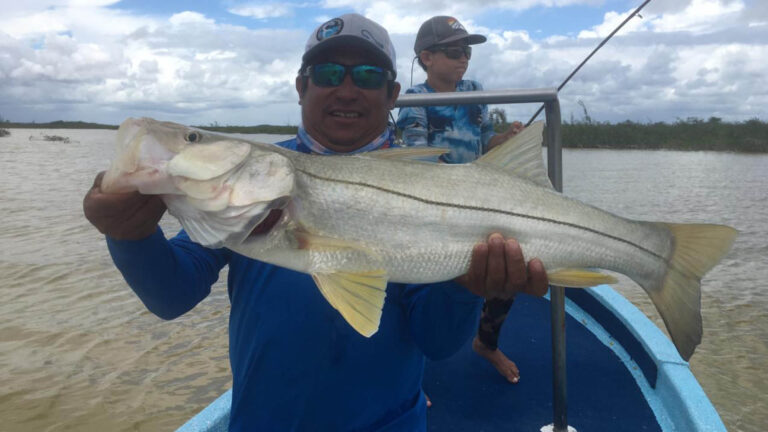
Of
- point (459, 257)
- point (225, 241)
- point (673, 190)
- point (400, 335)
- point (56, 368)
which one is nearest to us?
point (225, 241)

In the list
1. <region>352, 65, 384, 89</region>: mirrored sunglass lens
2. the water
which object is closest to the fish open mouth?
<region>352, 65, 384, 89</region>: mirrored sunglass lens

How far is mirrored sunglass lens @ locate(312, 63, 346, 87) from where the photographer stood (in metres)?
2.19

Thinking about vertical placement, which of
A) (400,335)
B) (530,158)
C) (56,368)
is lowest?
(56,368)

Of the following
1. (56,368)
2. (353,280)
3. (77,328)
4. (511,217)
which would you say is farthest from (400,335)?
(77,328)

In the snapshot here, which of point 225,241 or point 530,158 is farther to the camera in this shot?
point 530,158

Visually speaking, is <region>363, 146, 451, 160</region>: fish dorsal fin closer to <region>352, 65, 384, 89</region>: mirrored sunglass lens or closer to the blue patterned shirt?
<region>352, 65, 384, 89</region>: mirrored sunglass lens

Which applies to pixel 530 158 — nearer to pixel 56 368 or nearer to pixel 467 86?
pixel 467 86

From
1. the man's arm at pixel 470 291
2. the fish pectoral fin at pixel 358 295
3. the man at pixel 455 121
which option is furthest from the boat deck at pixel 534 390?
the fish pectoral fin at pixel 358 295

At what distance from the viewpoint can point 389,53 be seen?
2309mm

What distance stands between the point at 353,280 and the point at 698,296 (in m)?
1.37

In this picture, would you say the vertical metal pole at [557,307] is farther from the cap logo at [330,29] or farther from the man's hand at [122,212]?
the man's hand at [122,212]

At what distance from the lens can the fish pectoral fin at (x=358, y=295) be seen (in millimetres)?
1652

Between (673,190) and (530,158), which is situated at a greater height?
(530,158)

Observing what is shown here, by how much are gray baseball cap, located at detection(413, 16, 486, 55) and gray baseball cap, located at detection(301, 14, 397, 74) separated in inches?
73.8
